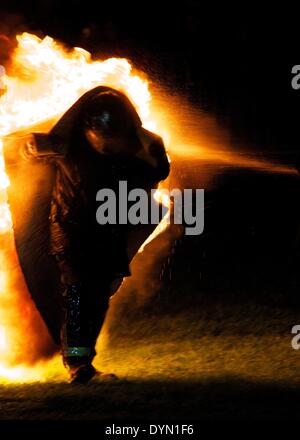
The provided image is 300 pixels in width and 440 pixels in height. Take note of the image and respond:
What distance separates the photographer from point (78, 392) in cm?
477

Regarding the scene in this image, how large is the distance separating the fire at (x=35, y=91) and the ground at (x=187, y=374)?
570mm

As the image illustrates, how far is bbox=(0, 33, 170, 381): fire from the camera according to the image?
5.56 metres

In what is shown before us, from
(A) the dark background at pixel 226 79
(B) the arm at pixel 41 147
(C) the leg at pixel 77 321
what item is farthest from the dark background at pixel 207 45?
(C) the leg at pixel 77 321

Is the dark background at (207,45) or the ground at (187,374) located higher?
the dark background at (207,45)

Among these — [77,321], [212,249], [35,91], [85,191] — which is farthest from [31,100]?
[212,249]

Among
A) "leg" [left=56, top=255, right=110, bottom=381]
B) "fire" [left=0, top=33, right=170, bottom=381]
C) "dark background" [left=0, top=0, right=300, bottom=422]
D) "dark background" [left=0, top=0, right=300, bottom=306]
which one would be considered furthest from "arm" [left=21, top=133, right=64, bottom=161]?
"dark background" [left=0, top=0, right=300, bottom=306]

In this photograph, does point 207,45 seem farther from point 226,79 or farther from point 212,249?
point 212,249

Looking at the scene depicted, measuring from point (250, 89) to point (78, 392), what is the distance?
6.67 metres

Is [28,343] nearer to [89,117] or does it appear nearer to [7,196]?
[7,196]

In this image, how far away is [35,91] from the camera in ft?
18.7

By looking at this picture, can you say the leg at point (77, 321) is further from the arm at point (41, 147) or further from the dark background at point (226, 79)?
the dark background at point (226, 79)

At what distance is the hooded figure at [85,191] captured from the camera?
198 inches

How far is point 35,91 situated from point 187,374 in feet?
9.35

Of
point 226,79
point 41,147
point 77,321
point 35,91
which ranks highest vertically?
point 226,79
